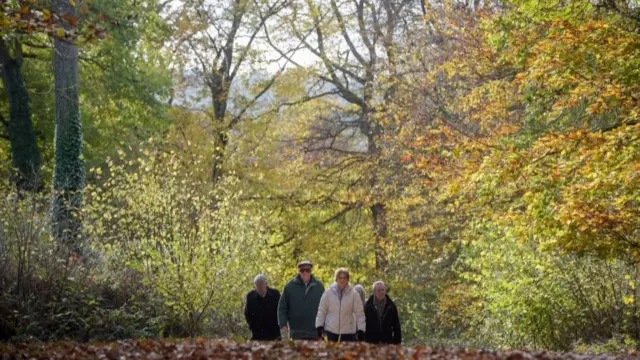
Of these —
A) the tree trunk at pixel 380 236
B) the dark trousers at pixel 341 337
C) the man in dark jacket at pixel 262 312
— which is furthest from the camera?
the tree trunk at pixel 380 236

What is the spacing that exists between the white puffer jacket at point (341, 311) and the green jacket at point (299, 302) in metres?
0.48

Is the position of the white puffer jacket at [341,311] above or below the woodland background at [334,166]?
below

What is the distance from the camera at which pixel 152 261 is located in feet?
53.1

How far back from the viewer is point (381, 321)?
12.4m

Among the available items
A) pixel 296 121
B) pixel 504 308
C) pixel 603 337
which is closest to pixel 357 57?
pixel 296 121

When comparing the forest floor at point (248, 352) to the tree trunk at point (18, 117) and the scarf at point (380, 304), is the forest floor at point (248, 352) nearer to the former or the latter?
the scarf at point (380, 304)

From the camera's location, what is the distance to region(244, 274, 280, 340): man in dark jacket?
13125 mm

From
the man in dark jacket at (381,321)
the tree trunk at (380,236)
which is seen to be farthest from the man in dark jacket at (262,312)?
the tree trunk at (380,236)

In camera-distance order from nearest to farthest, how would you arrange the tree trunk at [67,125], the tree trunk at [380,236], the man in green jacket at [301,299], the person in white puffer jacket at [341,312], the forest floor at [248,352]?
the forest floor at [248,352], the person in white puffer jacket at [341,312], the man in green jacket at [301,299], the tree trunk at [67,125], the tree trunk at [380,236]

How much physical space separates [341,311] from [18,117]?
17409 mm

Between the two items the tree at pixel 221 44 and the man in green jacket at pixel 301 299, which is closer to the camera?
the man in green jacket at pixel 301 299

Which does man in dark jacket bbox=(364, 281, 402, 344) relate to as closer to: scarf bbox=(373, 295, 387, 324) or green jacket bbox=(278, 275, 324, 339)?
scarf bbox=(373, 295, 387, 324)

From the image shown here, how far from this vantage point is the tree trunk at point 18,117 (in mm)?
26375

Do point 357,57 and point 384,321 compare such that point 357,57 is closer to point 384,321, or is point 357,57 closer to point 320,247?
point 320,247
